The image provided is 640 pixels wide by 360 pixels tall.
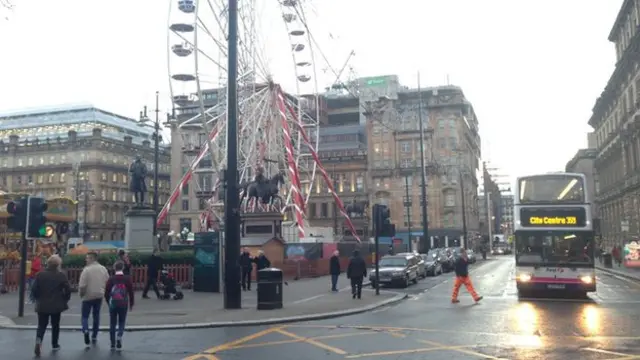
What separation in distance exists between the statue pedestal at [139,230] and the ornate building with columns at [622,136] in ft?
106

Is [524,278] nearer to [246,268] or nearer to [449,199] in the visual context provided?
[246,268]

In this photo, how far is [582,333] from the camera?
12359mm

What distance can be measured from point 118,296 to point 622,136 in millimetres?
54973

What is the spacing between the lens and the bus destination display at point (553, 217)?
19.9 m

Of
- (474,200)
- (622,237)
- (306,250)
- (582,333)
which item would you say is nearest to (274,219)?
(306,250)

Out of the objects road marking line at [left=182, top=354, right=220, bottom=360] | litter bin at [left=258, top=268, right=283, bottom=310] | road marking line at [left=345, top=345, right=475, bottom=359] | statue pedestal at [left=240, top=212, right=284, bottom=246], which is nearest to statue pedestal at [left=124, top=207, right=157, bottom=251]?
statue pedestal at [left=240, top=212, right=284, bottom=246]

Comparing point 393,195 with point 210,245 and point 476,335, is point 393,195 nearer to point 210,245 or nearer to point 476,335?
point 210,245

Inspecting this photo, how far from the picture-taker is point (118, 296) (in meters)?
10.7

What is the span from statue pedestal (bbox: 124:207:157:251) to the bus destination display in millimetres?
15735

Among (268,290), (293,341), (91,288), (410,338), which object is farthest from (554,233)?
(91,288)

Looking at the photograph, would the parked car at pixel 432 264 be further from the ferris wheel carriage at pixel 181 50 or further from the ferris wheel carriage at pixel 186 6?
the ferris wheel carriage at pixel 186 6

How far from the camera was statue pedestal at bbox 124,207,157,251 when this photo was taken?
86.9 ft

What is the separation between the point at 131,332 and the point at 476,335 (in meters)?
7.21

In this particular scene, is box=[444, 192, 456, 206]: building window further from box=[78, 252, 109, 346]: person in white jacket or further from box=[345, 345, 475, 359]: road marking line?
box=[78, 252, 109, 346]: person in white jacket
